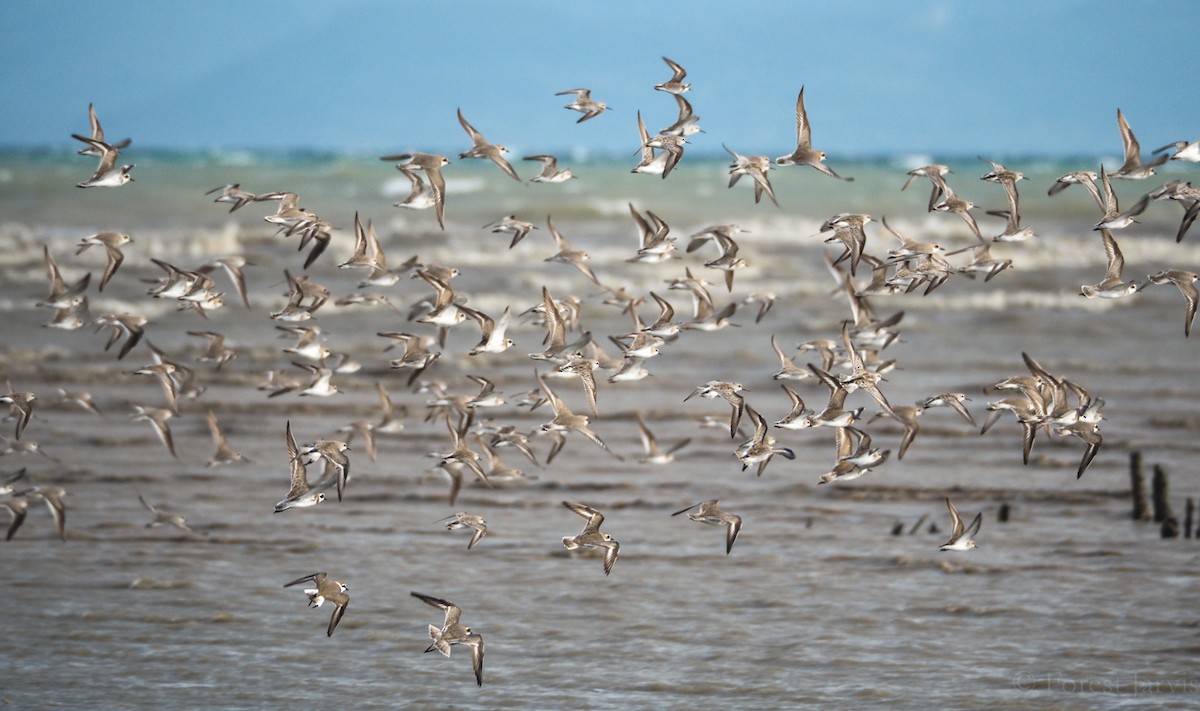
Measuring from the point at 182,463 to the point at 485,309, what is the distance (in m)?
13.6

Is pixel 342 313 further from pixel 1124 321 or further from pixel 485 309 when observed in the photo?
pixel 1124 321

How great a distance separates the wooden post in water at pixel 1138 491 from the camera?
16.0 metres

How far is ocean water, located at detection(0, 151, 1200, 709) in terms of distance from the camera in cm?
1208

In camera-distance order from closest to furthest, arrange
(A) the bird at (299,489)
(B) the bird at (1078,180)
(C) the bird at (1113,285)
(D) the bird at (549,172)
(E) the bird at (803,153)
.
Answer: (A) the bird at (299,489) < (B) the bird at (1078,180) < (C) the bird at (1113,285) < (E) the bird at (803,153) < (D) the bird at (549,172)

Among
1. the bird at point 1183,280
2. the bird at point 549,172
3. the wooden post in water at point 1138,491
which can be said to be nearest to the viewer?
the bird at point 1183,280

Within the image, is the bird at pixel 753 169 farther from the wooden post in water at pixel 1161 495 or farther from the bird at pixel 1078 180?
the wooden post in water at pixel 1161 495

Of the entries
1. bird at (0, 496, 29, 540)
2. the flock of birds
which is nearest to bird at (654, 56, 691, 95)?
the flock of birds

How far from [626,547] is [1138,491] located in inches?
216

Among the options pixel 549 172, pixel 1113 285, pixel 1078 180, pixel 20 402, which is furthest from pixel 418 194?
pixel 1113 285

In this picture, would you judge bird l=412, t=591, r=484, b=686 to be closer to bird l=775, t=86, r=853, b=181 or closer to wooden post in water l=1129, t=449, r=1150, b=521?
bird l=775, t=86, r=853, b=181

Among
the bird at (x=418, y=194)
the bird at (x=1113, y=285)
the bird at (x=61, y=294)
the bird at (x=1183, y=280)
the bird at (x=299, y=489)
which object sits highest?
→ the bird at (x=1183, y=280)

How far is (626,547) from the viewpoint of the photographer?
1562 cm

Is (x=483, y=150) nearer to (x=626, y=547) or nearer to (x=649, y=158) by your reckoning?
(x=649, y=158)


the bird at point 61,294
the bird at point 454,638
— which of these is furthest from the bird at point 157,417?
the bird at point 454,638
